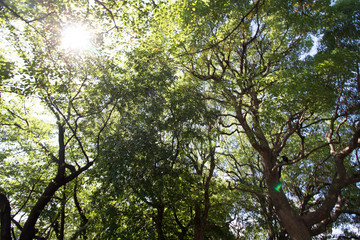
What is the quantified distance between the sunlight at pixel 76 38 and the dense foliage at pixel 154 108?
0.16ft

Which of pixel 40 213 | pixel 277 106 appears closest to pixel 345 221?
pixel 277 106

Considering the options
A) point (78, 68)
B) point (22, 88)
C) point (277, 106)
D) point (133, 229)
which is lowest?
point (133, 229)

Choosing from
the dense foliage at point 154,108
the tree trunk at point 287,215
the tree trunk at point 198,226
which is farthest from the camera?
the tree trunk at point 198,226

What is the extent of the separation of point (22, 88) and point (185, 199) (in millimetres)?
7236

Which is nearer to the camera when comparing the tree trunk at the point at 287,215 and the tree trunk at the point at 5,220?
the tree trunk at the point at 5,220

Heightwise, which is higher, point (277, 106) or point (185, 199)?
point (277, 106)

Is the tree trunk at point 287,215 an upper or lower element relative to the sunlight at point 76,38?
lower

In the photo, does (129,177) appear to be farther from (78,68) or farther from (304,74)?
(304,74)

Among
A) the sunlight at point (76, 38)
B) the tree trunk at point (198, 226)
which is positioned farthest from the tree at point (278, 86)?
the sunlight at point (76, 38)

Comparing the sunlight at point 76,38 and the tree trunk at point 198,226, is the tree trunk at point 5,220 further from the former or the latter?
the tree trunk at point 198,226

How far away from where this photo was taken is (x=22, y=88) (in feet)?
26.2

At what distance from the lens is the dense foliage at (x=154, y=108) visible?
666 cm

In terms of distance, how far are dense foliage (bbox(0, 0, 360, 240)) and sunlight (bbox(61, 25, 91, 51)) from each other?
5cm

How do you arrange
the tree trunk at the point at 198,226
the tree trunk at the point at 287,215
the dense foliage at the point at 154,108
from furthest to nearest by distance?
1. the tree trunk at the point at 198,226
2. the tree trunk at the point at 287,215
3. the dense foliage at the point at 154,108
